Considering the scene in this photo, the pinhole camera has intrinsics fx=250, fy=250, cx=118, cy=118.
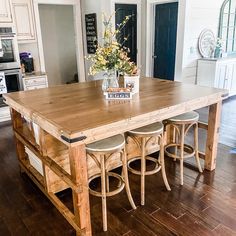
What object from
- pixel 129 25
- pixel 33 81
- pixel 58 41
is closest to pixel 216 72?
pixel 129 25

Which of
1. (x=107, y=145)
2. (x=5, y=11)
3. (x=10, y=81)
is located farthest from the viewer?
(x=10, y=81)

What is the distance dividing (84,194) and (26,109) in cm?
86

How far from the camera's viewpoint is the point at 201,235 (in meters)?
1.93

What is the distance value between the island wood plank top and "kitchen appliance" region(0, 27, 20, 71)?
2.09 meters

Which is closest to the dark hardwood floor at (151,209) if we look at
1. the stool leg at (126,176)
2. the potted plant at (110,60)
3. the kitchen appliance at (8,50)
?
the stool leg at (126,176)

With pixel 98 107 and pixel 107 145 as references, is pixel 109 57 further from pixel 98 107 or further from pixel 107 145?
pixel 107 145

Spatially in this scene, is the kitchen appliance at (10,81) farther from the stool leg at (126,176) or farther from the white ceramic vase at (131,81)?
the stool leg at (126,176)

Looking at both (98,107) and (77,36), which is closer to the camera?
(98,107)

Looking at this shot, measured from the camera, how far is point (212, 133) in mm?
2709

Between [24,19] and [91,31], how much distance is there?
144cm

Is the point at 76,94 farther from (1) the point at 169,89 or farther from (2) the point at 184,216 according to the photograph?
(2) the point at 184,216

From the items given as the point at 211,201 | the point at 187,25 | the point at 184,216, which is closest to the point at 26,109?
the point at 184,216

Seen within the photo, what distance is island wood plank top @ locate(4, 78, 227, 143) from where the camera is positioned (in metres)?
1.67

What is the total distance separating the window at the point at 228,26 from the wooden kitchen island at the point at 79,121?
3.60 metres
